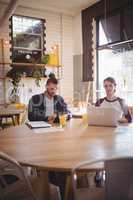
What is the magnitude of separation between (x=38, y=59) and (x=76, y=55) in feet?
3.50

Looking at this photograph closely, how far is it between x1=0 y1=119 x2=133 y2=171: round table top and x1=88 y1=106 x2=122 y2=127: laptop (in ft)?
0.34

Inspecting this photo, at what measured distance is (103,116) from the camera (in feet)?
7.75

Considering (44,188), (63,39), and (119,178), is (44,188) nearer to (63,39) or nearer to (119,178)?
(119,178)

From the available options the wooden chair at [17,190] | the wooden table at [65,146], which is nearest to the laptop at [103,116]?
the wooden table at [65,146]

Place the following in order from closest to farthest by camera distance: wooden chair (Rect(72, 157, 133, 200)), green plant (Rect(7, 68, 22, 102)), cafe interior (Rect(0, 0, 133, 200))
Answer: wooden chair (Rect(72, 157, 133, 200)), cafe interior (Rect(0, 0, 133, 200)), green plant (Rect(7, 68, 22, 102))

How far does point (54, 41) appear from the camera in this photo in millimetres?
6254

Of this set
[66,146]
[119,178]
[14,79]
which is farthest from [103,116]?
[14,79]

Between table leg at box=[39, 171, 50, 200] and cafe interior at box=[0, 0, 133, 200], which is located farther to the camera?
cafe interior at box=[0, 0, 133, 200]

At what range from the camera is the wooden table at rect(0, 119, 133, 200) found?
4.26 feet

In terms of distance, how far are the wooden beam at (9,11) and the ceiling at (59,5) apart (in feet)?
1.35

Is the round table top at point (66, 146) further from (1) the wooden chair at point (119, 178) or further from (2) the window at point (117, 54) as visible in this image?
(2) the window at point (117, 54)

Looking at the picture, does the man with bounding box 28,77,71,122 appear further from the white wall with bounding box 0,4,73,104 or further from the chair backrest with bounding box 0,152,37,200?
the white wall with bounding box 0,4,73,104

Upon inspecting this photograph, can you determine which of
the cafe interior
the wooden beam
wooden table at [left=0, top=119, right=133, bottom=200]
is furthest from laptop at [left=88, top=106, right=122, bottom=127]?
the wooden beam

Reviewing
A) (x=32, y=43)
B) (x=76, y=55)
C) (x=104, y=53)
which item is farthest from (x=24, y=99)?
(x=104, y=53)
